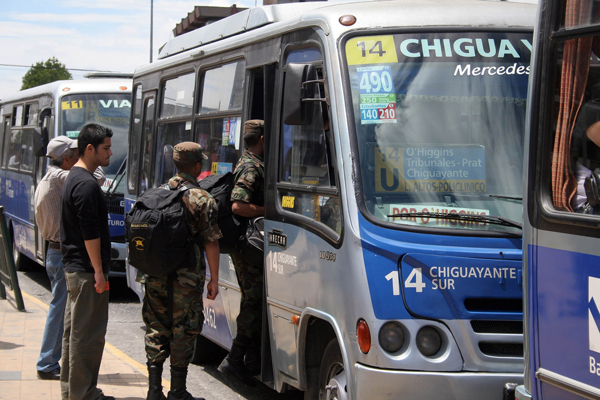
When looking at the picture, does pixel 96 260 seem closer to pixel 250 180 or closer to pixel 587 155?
pixel 250 180

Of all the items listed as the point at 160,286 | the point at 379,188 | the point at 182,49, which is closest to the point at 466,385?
the point at 379,188

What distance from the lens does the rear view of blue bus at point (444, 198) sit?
13.3 ft

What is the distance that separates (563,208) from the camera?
3279 millimetres

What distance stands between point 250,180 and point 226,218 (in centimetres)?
35

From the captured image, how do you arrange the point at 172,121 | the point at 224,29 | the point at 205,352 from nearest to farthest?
the point at 224,29, the point at 205,352, the point at 172,121

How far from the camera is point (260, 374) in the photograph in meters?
5.84

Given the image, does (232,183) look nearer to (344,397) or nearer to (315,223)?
(315,223)

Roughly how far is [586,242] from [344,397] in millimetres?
1855

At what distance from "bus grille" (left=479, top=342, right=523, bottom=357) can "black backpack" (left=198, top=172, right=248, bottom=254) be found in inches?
91.3

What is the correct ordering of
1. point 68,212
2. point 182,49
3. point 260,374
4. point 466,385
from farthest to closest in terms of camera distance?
1. point 182,49
2. point 260,374
3. point 68,212
4. point 466,385

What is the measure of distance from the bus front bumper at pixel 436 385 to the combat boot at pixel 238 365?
2.08 m

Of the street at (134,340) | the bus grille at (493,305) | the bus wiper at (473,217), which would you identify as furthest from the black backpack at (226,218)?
the bus grille at (493,305)

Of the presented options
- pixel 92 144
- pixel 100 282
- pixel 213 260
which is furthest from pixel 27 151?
pixel 213 260

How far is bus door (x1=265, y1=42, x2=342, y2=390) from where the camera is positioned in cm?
469
